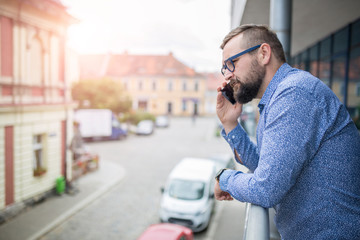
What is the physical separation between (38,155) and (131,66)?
37048 millimetres

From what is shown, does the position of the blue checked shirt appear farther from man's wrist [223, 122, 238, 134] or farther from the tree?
the tree

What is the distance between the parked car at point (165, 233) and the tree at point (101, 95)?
21.7 meters

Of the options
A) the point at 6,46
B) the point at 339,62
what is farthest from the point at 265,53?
the point at 6,46

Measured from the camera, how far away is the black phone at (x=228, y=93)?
156 centimetres

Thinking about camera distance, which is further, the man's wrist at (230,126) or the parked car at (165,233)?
the parked car at (165,233)

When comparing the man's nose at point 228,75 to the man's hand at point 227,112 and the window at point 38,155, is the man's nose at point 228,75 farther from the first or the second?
the window at point 38,155

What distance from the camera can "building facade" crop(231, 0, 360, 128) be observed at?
5804 mm

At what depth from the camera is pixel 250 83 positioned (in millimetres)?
1410

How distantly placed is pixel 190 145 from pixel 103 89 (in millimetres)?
10380

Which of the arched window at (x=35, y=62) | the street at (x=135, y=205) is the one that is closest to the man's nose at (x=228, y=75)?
the street at (x=135, y=205)

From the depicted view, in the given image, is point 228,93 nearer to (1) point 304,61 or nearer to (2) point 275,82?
(2) point 275,82

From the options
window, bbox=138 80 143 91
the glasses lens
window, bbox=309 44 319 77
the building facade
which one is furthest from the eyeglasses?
window, bbox=138 80 143 91

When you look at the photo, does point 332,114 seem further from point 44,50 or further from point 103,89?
point 103,89

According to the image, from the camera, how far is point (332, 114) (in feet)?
3.55
